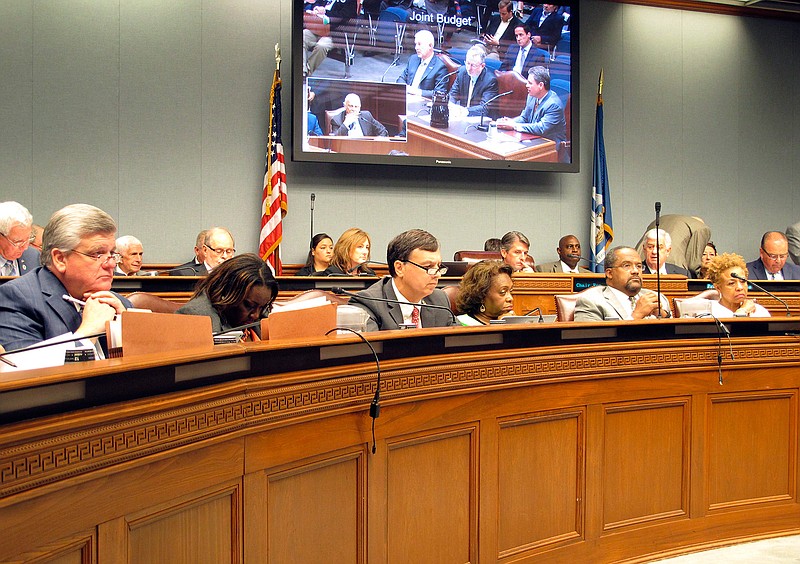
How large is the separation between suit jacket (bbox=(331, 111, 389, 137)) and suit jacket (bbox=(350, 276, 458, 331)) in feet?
15.0

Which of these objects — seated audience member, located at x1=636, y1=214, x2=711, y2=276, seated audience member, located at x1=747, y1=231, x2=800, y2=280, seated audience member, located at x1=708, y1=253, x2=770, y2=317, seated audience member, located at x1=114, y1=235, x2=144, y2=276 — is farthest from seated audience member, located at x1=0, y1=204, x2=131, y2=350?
seated audience member, located at x1=636, y1=214, x2=711, y2=276

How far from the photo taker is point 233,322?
3066mm

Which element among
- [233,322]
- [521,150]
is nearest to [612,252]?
[233,322]

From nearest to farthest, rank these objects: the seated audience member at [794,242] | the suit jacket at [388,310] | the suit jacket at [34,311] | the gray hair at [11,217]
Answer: the suit jacket at [34,311]
the suit jacket at [388,310]
the gray hair at [11,217]
the seated audience member at [794,242]

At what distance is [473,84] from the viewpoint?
8.71 m

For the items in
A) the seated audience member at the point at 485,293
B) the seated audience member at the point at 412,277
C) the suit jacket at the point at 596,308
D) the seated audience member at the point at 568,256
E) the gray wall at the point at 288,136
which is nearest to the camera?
the seated audience member at the point at 412,277

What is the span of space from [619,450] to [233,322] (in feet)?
4.89

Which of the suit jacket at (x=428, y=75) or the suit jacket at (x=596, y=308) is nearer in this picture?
the suit jacket at (x=596, y=308)

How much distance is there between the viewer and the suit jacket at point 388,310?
3.41 meters

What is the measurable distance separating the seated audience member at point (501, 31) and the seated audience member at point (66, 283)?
6.73m

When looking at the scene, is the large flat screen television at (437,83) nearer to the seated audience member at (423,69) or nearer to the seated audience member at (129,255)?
the seated audience member at (423,69)

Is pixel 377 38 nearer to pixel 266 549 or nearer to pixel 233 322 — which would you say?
pixel 233 322

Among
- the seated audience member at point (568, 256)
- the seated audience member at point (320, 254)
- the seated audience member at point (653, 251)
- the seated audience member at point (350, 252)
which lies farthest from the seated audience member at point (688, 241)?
the seated audience member at point (320, 254)

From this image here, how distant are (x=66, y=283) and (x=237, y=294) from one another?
61 cm
